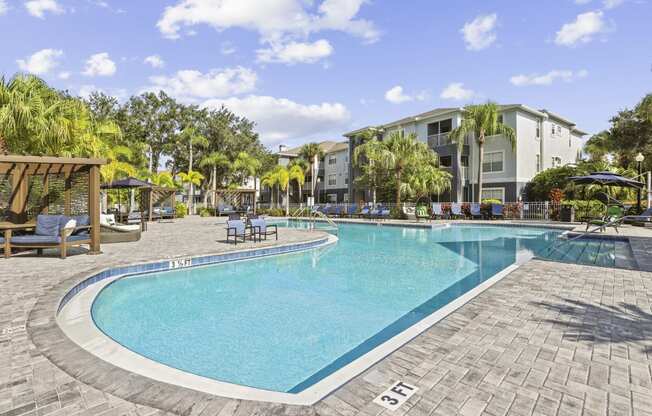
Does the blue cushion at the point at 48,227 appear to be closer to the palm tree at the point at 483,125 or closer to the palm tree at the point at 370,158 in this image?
the palm tree at the point at 370,158

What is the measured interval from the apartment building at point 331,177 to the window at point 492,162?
15.7 metres

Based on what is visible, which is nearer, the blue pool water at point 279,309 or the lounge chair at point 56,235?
the blue pool water at point 279,309

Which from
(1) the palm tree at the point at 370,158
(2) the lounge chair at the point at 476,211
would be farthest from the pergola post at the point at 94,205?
(2) the lounge chair at the point at 476,211

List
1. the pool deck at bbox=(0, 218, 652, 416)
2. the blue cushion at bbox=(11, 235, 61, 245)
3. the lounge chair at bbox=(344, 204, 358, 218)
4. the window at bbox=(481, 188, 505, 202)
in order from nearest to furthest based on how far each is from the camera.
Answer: the pool deck at bbox=(0, 218, 652, 416)
the blue cushion at bbox=(11, 235, 61, 245)
the window at bbox=(481, 188, 505, 202)
the lounge chair at bbox=(344, 204, 358, 218)

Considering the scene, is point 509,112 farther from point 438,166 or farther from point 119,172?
point 119,172

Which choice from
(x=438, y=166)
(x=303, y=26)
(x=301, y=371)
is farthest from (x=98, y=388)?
(x=438, y=166)

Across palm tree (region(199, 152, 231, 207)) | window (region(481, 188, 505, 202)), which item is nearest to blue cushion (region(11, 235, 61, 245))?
window (region(481, 188, 505, 202))

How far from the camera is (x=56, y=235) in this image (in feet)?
27.8

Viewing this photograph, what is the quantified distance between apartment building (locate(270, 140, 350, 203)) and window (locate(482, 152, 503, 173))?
15.7 m

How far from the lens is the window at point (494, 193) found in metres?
27.3

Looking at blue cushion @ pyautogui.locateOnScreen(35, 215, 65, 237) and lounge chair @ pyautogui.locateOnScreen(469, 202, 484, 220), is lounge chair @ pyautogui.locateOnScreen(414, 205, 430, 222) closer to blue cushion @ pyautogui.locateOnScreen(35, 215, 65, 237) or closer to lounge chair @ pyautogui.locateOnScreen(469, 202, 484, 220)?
lounge chair @ pyautogui.locateOnScreen(469, 202, 484, 220)

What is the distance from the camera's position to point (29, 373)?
277cm

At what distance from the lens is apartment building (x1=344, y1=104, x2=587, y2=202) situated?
2658cm

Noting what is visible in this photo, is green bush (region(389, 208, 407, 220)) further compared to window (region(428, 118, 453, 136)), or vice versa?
window (region(428, 118, 453, 136))
